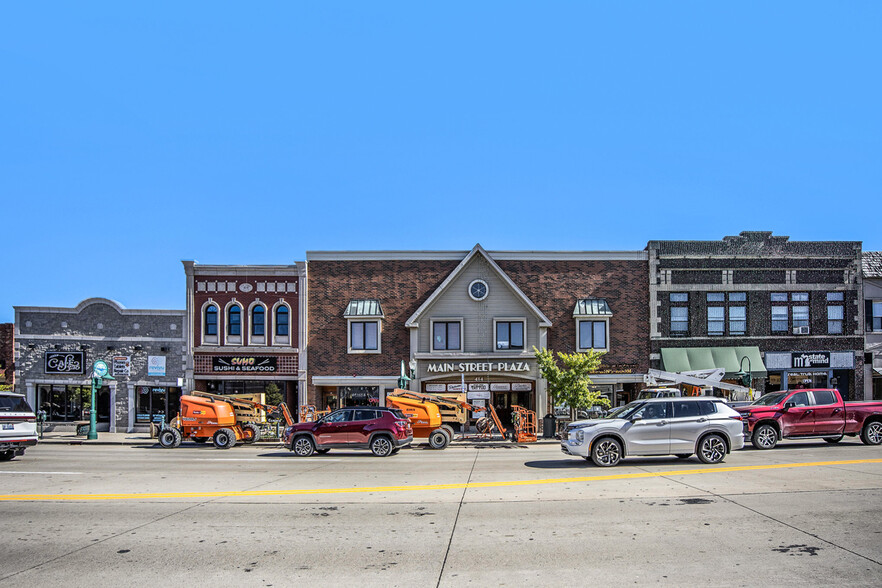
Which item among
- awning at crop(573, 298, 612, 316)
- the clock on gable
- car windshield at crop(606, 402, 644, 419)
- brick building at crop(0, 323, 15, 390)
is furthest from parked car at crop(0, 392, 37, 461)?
awning at crop(573, 298, 612, 316)

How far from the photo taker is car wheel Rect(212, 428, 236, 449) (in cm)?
2695

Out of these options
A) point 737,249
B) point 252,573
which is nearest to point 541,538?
point 252,573

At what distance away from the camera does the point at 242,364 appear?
35.9 m

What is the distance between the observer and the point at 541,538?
32.4 feet

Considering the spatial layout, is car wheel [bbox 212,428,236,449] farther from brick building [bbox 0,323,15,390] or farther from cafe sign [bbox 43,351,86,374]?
brick building [bbox 0,323,15,390]

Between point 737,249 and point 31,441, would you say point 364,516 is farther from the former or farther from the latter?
point 737,249

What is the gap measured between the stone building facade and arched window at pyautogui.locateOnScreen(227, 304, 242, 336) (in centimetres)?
239

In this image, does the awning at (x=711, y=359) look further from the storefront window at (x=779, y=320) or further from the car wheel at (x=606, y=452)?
the car wheel at (x=606, y=452)

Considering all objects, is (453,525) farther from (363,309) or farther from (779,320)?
(779,320)

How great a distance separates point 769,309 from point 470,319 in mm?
15969

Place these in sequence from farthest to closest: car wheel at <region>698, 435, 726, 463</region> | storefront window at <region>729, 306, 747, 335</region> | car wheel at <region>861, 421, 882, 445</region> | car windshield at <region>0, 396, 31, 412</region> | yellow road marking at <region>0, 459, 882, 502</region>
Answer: storefront window at <region>729, 306, 747, 335</region>
car wheel at <region>861, 421, 882, 445</region>
car windshield at <region>0, 396, 31, 412</region>
car wheel at <region>698, 435, 726, 463</region>
yellow road marking at <region>0, 459, 882, 502</region>

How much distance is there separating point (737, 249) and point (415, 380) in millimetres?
18667

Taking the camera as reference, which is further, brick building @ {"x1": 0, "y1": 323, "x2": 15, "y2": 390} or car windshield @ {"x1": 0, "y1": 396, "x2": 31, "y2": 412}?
A: brick building @ {"x1": 0, "y1": 323, "x2": 15, "y2": 390}

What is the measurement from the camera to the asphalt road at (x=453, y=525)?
27.1 ft
